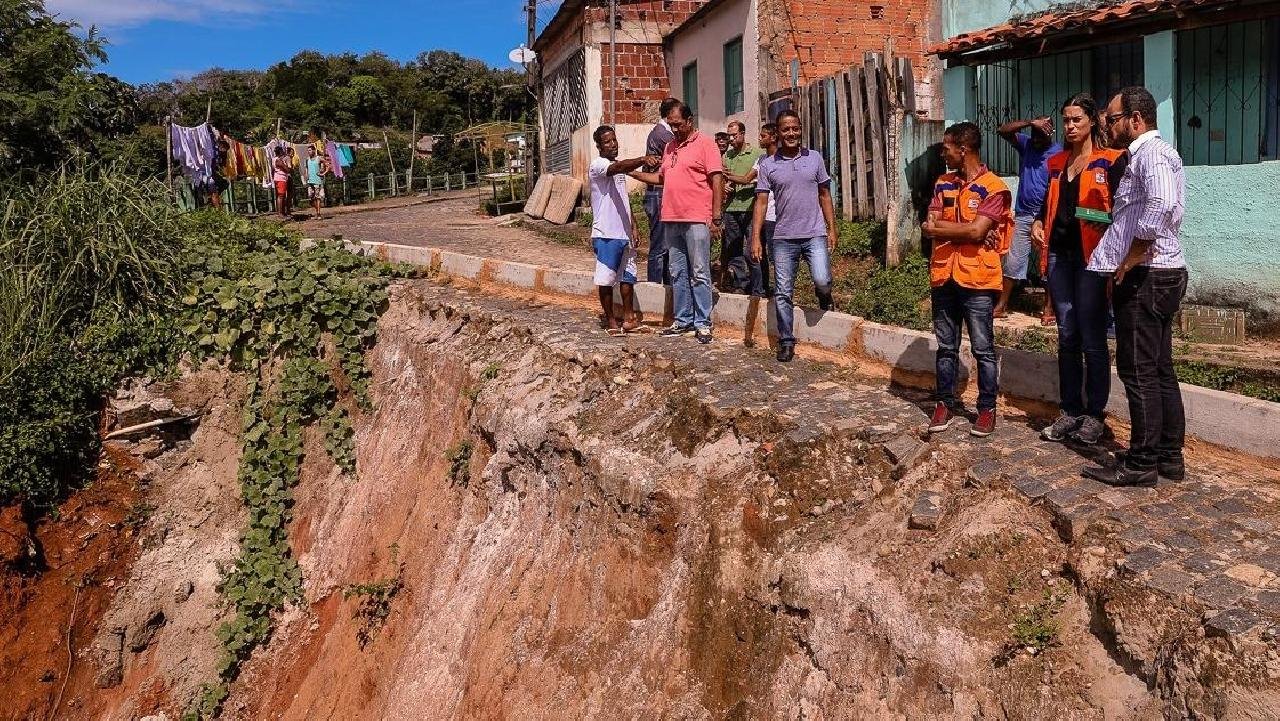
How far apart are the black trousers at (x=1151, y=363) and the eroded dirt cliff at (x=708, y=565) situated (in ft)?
0.74

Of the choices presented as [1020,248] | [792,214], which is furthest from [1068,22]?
[792,214]

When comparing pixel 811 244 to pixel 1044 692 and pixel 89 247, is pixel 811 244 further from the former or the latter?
pixel 89 247

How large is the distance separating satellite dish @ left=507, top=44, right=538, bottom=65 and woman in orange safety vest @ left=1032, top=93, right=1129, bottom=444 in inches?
737

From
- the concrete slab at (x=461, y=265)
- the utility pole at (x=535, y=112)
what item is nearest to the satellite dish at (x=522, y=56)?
the utility pole at (x=535, y=112)

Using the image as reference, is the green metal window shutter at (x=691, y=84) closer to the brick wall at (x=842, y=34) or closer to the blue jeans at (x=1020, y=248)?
the brick wall at (x=842, y=34)

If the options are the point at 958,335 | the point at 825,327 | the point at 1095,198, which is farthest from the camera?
the point at 825,327

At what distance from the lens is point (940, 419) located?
4910 mm

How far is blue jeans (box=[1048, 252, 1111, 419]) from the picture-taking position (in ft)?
14.8

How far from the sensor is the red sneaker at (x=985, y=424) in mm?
4793

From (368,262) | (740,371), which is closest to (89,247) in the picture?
(368,262)

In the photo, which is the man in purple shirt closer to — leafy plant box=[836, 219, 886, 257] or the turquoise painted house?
leafy plant box=[836, 219, 886, 257]

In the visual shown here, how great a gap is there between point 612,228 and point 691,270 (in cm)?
77

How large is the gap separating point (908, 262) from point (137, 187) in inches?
330

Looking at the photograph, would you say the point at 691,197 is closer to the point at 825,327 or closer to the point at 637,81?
the point at 825,327
